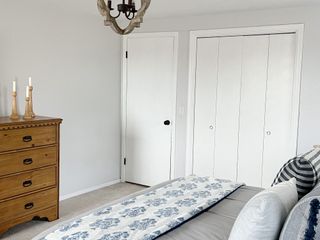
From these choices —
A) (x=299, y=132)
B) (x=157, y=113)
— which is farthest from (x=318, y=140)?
(x=157, y=113)

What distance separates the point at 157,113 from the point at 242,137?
119cm

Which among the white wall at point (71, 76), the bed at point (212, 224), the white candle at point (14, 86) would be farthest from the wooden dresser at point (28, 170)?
the bed at point (212, 224)

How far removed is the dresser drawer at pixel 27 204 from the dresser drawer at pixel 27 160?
11.1 inches

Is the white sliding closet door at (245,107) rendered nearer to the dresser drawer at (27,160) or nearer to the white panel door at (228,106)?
the white panel door at (228,106)

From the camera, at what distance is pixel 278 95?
386cm

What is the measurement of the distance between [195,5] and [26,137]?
2.18 m

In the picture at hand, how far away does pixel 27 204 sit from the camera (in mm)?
3318

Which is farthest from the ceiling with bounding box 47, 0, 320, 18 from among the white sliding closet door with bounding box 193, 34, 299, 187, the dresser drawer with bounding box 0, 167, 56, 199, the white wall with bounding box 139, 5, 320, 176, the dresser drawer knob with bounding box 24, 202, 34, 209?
the dresser drawer knob with bounding box 24, 202, 34, 209

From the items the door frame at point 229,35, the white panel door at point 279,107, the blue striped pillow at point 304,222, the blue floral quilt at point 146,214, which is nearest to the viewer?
the blue striped pillow at point 304,222

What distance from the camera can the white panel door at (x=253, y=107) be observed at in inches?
155

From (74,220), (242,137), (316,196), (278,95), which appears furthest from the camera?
(242,137)

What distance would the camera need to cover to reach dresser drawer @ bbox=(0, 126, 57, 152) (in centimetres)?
306

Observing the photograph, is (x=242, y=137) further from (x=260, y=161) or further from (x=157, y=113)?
(x=157, y=113)

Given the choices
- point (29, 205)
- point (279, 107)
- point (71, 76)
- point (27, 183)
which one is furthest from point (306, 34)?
point (29, 205)
